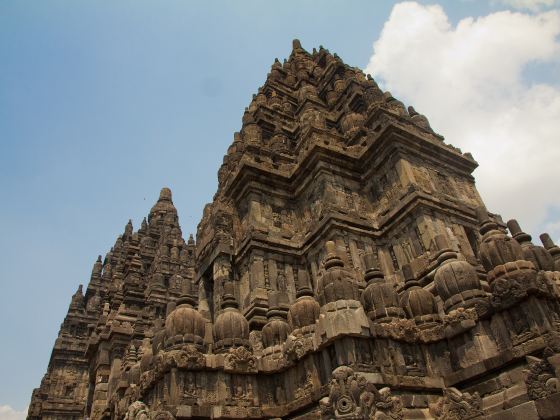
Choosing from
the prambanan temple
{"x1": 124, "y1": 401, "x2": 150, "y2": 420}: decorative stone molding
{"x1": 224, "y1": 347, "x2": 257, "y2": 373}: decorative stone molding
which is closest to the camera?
the prambanan temple

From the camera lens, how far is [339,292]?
8875 millimetres

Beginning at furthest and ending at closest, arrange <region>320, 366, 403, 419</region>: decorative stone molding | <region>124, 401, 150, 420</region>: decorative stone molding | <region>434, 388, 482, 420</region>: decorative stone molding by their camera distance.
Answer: <region>124, 401, 150, 420</region>: decorative stone molding < <region>434, 388, 482, 420</region>: decorative stone molding < <region>320, 366, 403, 419</region>: decorative stone molding

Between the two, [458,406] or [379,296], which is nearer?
[458,406]

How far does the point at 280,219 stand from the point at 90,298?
3672cm

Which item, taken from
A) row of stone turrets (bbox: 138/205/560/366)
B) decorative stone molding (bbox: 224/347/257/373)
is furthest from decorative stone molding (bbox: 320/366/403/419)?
decorative stone molding (bbox: 224/347/257/373)

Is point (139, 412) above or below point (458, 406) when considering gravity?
above

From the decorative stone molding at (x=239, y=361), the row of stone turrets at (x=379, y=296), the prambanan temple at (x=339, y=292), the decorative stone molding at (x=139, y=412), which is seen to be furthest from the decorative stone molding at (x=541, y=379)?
the decorative stone molding at (x=139, y=412)

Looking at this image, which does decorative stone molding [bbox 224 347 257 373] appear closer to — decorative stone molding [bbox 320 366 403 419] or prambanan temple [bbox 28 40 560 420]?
prambanan temple [bbox 28 40 560 420]

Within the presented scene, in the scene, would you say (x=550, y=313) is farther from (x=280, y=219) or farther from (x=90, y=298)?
(x=90, y=298)

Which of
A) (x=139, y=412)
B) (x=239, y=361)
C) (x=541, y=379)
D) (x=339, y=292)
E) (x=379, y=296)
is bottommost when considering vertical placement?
(x=541, y=379)

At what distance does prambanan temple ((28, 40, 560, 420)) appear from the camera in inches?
307

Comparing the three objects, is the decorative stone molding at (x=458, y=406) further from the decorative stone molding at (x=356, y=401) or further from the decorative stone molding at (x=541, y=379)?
the decorative stone molding at (x=356, y=401)

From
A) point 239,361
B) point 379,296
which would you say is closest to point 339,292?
point 379,296

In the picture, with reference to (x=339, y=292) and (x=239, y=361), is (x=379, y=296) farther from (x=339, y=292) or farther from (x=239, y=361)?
(x=239, y=361)
